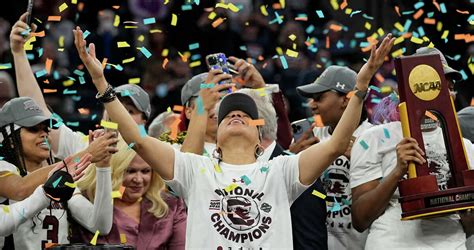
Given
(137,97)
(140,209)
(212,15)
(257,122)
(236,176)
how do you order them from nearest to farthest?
(236,176)
(257,122)
(140,209)
(137,97)
(212,15)

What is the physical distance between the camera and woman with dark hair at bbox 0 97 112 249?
5.98 m

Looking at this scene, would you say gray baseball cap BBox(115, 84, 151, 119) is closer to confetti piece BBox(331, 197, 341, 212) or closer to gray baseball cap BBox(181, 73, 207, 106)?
gray baseball cap BBox(181, 73, 207, 106)

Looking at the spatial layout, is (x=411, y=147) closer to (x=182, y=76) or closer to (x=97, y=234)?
(x=97, y=234)

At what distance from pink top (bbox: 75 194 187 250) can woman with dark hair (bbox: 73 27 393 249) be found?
753 millimetres

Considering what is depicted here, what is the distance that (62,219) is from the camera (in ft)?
20.1

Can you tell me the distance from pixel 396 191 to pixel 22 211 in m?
2.06

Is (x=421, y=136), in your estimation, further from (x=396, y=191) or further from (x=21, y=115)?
(x=21, y=115)

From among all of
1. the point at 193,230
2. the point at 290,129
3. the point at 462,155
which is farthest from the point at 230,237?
the point at 290,129

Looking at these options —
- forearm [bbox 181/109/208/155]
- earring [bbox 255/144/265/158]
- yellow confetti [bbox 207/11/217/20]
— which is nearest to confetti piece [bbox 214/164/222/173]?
earring [bbox 255/144/265/158]

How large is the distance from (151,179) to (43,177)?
2.42ft

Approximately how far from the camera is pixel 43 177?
5992 mm

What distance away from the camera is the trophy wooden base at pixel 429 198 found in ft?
18.4

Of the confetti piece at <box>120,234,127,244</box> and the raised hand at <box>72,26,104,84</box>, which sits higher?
the raised hand at <box>72,26,104,84</box>

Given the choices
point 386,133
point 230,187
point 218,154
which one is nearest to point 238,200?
point 230,187
